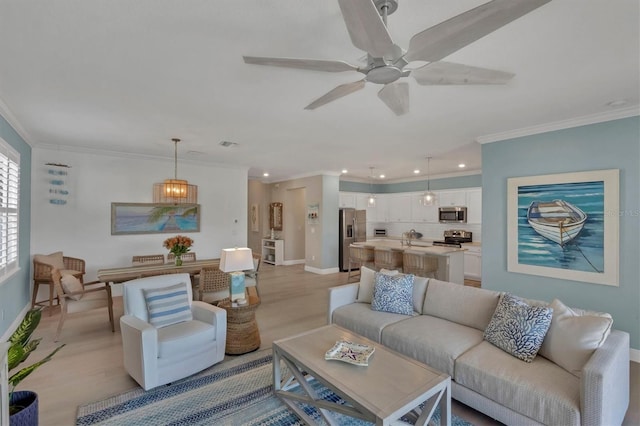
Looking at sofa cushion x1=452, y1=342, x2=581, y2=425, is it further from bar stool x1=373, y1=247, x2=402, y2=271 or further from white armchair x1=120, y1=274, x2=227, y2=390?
bar stool x1=373, y1=247, x2=402, y2=271

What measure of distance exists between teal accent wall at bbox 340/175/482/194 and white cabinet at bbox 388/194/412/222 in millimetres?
262

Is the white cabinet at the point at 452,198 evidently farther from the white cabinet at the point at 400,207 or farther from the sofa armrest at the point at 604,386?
the sofa armrest at the point at 604,386

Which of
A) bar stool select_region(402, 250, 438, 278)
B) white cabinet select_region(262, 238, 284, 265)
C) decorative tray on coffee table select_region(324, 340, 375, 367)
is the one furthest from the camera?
white cabinet select_region(262, 238, 284, 265)

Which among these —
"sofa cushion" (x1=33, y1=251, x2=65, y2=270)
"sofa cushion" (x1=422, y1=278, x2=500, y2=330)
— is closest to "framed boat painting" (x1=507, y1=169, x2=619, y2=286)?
"sofa cushion" (x1=422, y1=278, x2=500, y2=330)

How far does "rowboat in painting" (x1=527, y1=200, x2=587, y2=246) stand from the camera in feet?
11.6

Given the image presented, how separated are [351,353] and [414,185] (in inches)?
286

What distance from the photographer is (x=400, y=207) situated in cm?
899

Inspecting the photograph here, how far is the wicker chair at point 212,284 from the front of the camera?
162 inches

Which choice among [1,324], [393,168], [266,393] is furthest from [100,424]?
[393,168]

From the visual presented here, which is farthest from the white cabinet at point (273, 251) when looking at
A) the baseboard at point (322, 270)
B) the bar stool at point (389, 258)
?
the bar stool at point (389, 258)

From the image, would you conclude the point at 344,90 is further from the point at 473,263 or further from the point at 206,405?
the point at 473,263

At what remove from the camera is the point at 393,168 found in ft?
23.6

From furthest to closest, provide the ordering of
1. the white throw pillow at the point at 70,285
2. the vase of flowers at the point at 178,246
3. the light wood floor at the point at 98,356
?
1. the vase of flowers at the point at 178,246
2. the white throw pillow at the point at 70,285
3. the light wood floor at the point at 98,356

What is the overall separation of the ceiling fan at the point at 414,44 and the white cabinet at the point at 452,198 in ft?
20.3
